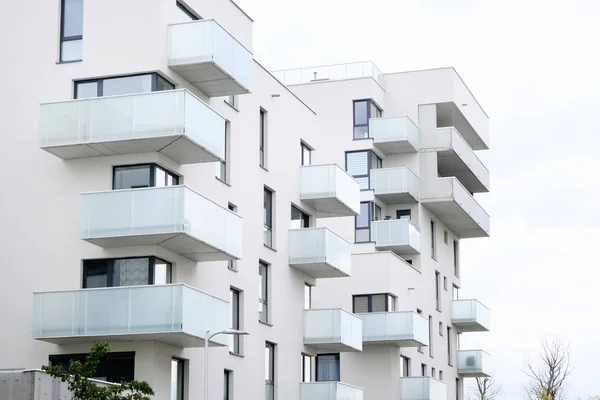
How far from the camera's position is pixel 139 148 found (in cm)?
3156

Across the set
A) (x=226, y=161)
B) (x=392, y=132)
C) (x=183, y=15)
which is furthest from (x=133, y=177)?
(x=392, y=132)

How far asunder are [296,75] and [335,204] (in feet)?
41.5

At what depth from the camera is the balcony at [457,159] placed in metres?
55.0

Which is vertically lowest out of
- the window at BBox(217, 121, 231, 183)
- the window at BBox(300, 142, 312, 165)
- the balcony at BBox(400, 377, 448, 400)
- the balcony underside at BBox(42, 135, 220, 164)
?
the balcony at BBox(400, 377, 448, 400)

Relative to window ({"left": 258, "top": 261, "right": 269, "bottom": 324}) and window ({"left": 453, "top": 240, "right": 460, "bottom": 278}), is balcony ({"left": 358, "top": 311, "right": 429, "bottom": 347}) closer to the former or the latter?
window ({"left": 258, "top": 261, "right": 269, "bottom": 324})

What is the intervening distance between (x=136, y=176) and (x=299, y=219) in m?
11.9

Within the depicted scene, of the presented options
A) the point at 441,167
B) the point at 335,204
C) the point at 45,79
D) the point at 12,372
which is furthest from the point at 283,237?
the point at 441,167

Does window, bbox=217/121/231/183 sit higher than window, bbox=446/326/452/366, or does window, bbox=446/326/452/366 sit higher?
window, bbox=217/121/231/183

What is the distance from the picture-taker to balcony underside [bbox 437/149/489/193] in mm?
56781

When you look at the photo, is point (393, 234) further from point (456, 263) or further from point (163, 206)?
point (163, 206)

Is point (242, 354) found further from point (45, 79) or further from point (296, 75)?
point (296, 75)

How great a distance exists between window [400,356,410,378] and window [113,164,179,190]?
2171 centimetres

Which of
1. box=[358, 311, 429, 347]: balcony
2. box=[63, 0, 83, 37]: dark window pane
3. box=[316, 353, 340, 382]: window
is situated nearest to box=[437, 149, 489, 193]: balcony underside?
box=[358, 311, 429, 347]: balcony

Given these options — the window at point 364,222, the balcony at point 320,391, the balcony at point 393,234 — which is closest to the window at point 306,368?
the balcony at point 320,391
